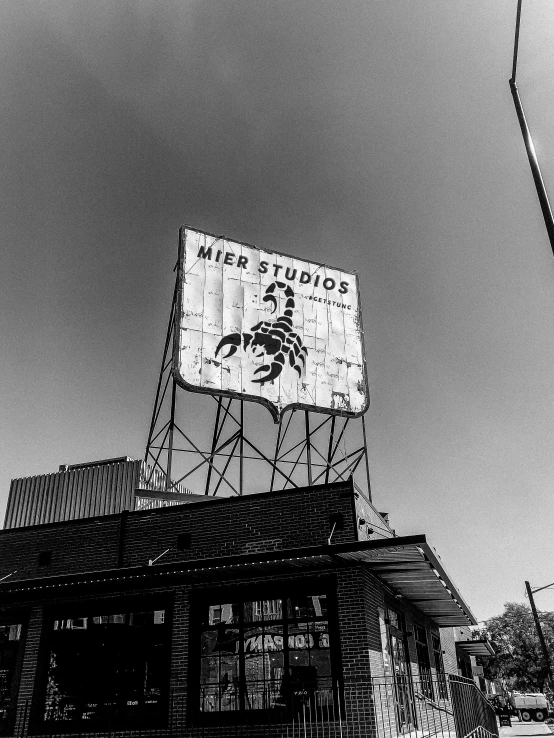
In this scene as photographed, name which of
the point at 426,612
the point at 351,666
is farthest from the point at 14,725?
the point at 426,612

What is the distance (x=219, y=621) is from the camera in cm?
1315

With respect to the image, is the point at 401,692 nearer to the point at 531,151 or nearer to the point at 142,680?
the point at 142,680

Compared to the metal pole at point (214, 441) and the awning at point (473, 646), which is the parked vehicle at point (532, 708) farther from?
the metal pole at point (214, 441)

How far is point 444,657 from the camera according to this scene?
24.0 m

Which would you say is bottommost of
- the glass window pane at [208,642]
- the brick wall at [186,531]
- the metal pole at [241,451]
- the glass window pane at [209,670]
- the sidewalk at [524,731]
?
the sidewalk at [524,731]

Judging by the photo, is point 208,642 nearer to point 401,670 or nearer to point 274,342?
point 401,670

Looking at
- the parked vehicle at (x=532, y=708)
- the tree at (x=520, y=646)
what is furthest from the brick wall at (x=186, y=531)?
the tree at (x=520, y=646)

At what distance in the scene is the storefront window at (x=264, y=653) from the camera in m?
12.2

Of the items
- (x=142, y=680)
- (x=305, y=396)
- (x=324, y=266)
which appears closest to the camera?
(x=142, y=680)

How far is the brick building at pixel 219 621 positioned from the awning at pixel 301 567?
0.04 m

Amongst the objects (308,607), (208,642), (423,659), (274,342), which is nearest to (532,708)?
(423,659)

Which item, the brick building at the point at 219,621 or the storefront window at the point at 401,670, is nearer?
the brick building at the point at 219,621

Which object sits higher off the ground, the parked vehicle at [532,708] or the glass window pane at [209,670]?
the glass window pane at [209,670]

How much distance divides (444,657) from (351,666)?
47.4 ft
